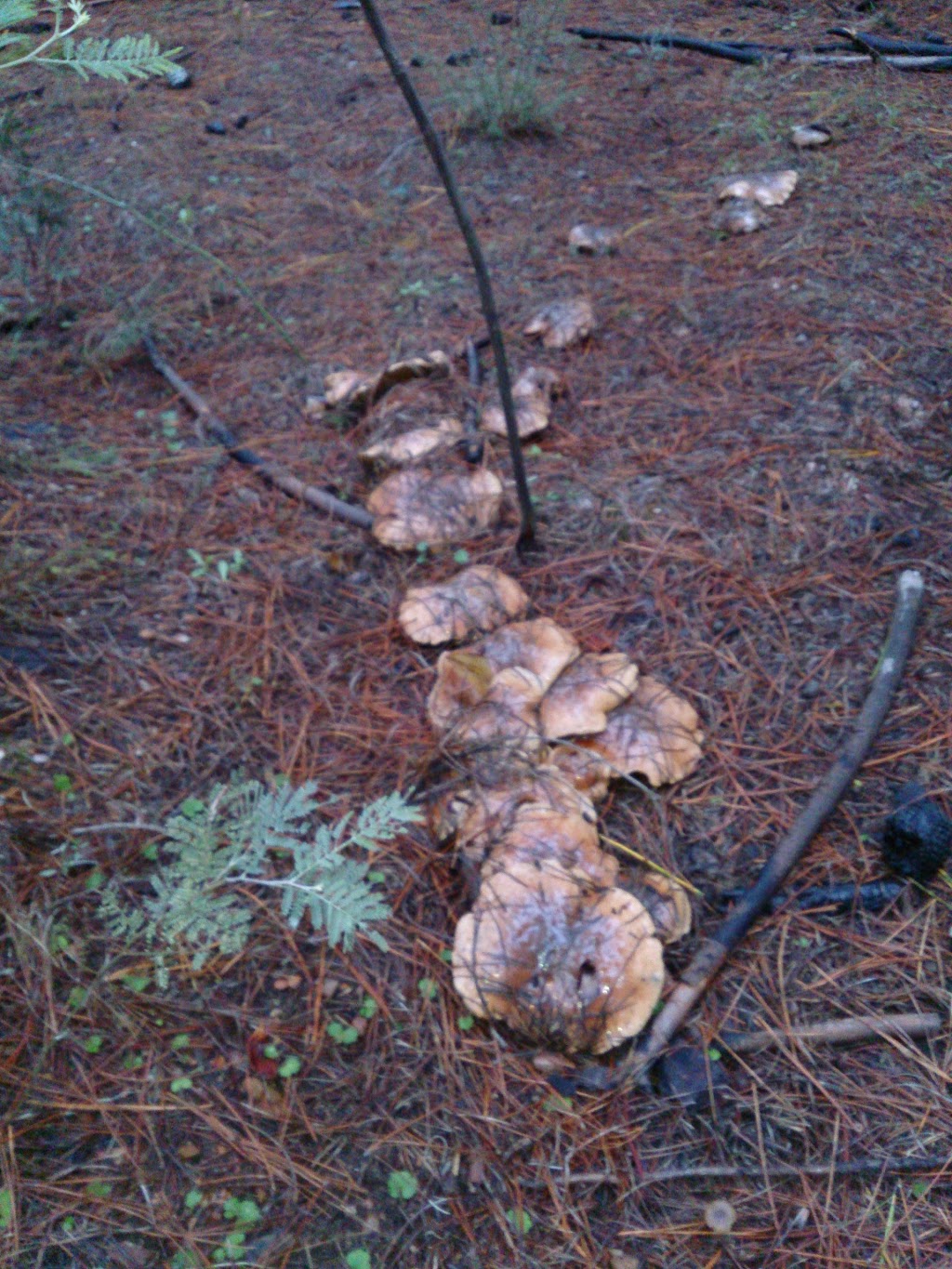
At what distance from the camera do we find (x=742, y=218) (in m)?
4.05

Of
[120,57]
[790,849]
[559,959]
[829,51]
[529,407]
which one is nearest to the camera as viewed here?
[120,57]

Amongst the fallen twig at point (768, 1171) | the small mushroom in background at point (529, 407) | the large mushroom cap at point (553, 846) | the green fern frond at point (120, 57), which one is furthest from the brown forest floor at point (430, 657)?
the green fern frond at point (120, 57)

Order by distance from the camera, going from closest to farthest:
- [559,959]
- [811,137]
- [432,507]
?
[559,959], [432,507], [811,137]

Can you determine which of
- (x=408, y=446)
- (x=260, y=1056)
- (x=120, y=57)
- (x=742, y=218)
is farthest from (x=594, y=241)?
(x=260, y=1056)

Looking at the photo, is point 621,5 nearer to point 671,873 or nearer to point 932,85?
point 932,85

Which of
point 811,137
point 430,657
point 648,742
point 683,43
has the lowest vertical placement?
point 430,657

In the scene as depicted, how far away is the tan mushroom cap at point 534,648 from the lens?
8.02 feet

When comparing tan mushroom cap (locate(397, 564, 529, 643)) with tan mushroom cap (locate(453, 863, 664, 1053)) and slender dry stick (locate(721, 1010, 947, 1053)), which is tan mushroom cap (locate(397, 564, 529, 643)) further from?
slender dry stick (locate(721, 1010, 947, 1053))

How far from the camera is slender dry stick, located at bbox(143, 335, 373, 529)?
3.13 metres

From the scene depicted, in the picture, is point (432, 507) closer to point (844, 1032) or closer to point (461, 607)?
point (461, 607)

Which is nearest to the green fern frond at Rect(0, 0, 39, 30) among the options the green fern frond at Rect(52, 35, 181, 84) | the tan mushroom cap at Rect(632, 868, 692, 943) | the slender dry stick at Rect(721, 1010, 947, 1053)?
the green fern frond at Rect(52, 35, 181, 84)

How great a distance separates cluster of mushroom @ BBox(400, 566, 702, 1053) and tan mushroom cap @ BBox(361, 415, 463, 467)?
0.63m

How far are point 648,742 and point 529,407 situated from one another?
1553 mm

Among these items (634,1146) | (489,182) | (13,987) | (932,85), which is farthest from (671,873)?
(932,85)
